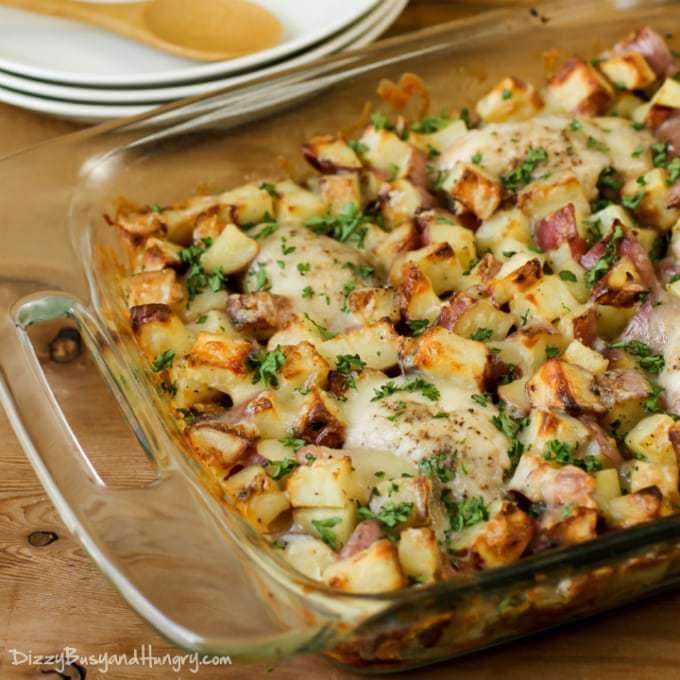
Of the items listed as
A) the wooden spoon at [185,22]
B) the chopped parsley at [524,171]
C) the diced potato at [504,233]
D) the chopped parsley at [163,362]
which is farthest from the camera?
the wooden spoon at [185,22]

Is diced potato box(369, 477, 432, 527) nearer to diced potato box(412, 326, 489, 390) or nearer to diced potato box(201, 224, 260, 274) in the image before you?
diced potato box(412, 326, 489, 390)

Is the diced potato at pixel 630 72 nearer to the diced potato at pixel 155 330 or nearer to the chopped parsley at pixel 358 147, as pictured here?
the chopped parsley at pixel 358 147

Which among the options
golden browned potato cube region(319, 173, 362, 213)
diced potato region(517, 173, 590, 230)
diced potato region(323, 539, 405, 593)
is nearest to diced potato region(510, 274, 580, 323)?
diced potato region(517, 173, 590, 230)

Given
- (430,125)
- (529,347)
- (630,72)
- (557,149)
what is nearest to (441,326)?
(529,347)

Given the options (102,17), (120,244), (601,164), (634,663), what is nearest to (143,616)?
(634,663)

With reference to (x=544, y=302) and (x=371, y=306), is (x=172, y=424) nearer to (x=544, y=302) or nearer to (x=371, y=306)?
(x=371, y=306)

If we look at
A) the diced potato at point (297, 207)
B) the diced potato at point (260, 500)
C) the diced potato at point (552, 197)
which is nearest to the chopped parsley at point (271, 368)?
the diced potato at point (260, 500)
